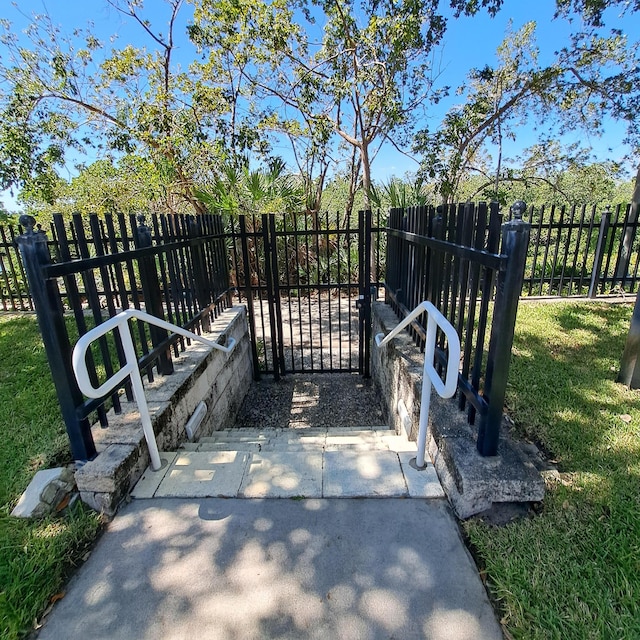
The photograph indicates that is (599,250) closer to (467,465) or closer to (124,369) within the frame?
(467,465)

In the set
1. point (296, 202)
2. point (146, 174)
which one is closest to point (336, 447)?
point (296, 202)

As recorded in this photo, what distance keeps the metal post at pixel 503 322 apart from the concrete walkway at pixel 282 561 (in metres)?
0.46

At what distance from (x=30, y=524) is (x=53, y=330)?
0.97 meters

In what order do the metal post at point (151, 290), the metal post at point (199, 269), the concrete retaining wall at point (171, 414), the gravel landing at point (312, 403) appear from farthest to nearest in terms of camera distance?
the gravel landing at point (312, 403), the metal post at point (199, 269), the metal post at point (151, 290), the concrete retaining wall at point (171, 414)

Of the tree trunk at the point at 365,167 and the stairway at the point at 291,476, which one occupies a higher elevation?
the tree trunk at the point at 365,167

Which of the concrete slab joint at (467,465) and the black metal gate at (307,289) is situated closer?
the concrete slab joint at (467,465)

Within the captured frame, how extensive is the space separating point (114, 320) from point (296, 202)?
6821 mm

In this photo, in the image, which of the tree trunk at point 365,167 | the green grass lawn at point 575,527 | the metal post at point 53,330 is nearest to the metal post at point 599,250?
the green grass lawn at point 575,527

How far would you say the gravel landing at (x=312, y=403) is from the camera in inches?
170

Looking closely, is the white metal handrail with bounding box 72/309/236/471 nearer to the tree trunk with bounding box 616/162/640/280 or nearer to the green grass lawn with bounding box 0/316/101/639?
the green grass lawn with bounding box 0/316/101/639

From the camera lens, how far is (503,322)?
1616mm

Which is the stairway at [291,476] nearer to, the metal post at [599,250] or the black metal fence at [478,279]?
the black metal fence at [478,279]

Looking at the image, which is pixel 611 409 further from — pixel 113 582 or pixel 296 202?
pixel 296 202

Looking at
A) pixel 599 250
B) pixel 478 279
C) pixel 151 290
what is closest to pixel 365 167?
pixel 599 250
